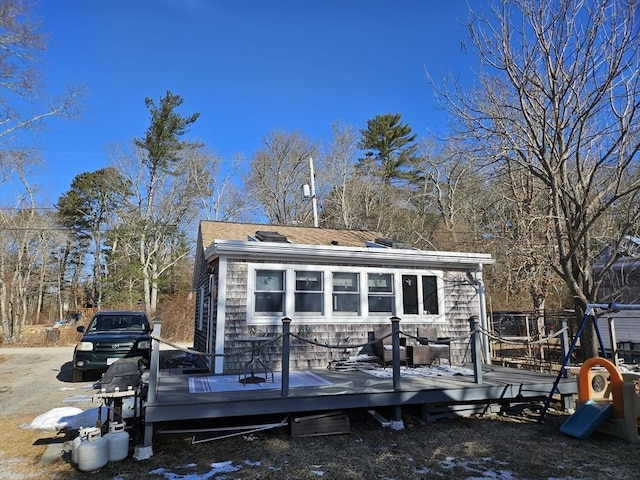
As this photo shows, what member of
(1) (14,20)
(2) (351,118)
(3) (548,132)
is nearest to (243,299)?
(3) (548,132)

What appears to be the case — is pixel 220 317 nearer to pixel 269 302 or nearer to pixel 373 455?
pixel 269 302

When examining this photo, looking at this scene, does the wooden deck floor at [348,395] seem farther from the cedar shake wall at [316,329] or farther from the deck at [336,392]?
the cedar shake wall at [316,329]

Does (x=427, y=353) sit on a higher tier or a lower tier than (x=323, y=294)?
lower

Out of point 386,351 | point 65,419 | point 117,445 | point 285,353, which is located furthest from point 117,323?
point 285,353

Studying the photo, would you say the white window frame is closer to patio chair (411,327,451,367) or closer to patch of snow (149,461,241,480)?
patio chair (411,327,451,367)

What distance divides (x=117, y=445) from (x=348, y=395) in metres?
2.72

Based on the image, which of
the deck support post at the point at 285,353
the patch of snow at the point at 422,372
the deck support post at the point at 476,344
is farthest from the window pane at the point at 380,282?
the deck support post at the point at 285,353

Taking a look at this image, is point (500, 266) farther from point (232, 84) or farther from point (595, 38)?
point (232, 84)

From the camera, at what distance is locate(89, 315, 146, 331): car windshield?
9.85 meters

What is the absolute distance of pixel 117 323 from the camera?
998cm

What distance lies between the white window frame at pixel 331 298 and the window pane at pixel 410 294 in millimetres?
80

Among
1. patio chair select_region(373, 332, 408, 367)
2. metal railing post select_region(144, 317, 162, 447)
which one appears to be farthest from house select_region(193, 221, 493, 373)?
metal railing post select_region(144, 317, 162, 447)

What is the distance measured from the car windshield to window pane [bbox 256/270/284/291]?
13.7ft

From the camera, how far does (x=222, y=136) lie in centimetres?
2616
